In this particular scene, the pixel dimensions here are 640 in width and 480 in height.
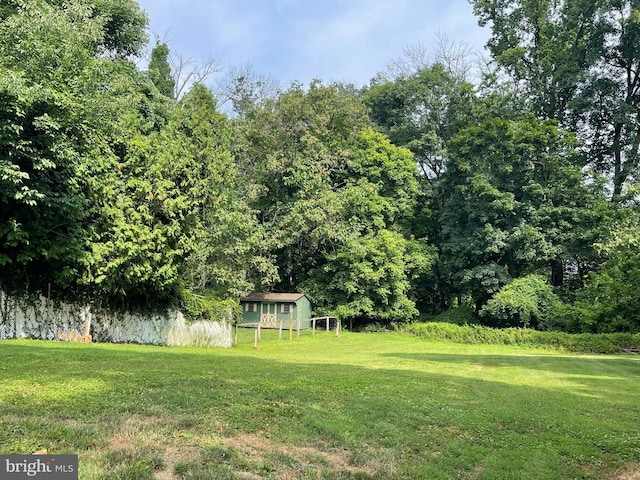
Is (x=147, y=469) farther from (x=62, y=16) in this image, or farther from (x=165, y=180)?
(x=62, y=16)

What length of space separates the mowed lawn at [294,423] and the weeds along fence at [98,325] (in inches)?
174

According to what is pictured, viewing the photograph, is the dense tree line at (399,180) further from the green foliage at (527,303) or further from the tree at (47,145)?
the tree at (47,145)

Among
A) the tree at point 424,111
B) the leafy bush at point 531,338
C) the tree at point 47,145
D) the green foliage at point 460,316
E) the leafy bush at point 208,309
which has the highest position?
the tree at point 424,111

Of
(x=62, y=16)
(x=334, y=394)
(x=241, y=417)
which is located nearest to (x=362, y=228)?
(x=62, y=16)

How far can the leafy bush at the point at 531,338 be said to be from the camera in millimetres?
23391

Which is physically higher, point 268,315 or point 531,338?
point 268,315

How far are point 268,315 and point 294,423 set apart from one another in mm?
24467

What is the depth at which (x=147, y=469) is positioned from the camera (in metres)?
3.93

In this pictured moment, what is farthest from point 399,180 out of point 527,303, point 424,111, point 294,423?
point 294,423

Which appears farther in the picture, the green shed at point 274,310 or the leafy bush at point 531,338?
the green shed at point 274,310

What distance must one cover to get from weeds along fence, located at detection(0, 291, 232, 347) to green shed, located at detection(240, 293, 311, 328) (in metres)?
9.49

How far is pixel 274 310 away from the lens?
29.8 metres

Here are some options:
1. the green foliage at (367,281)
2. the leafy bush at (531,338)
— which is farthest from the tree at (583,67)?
the green foliage at (367,281)

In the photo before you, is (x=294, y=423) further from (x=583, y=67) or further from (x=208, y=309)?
(x=583, y=67)
